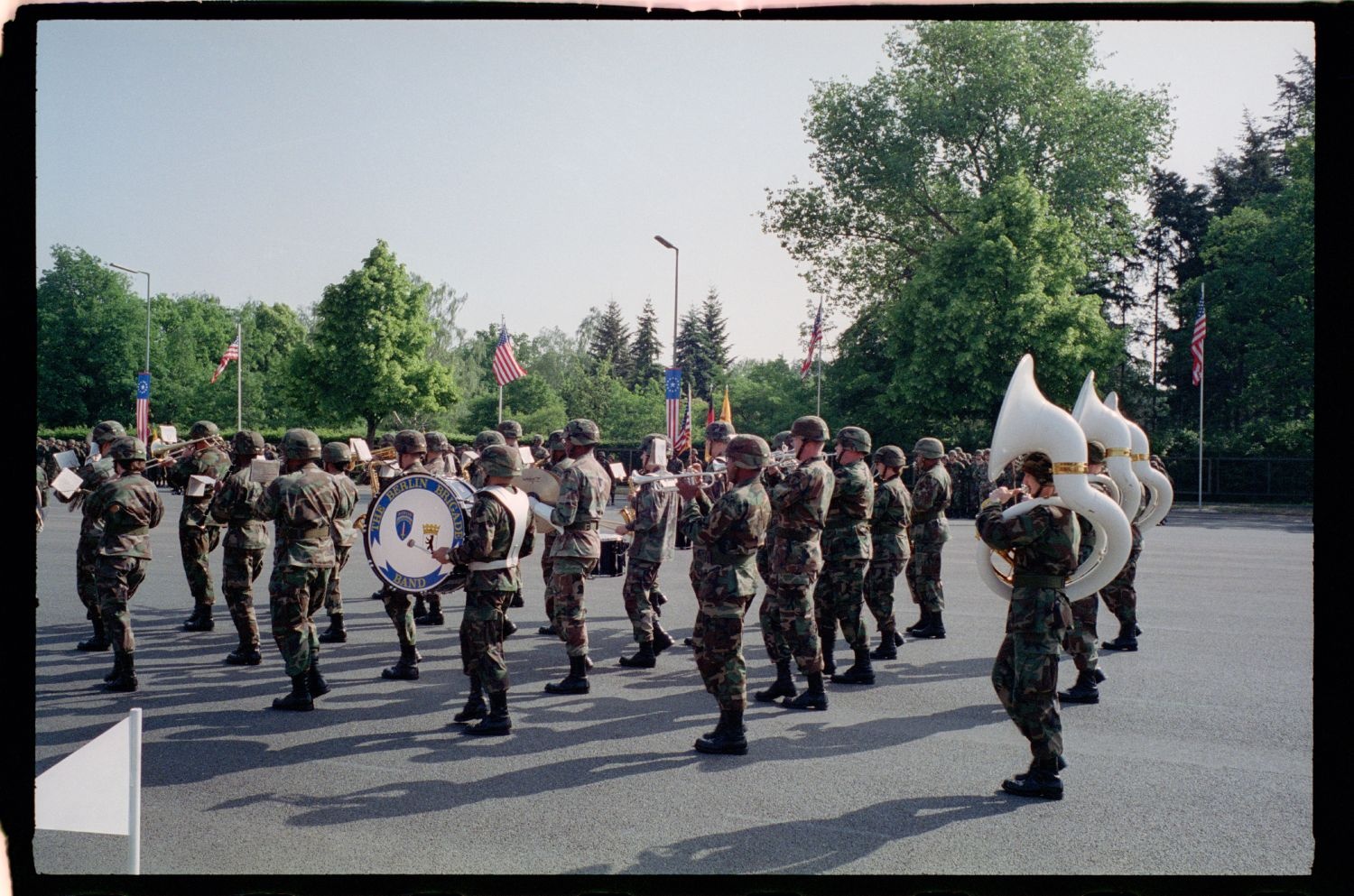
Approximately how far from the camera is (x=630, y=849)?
5066mm

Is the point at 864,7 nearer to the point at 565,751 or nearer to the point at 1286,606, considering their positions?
the point at 565,751

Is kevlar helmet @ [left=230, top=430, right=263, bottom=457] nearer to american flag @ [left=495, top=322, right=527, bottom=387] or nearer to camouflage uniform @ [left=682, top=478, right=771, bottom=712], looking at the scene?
camouflage uniform @ [left=682, top=478, right=771, bottom=712]

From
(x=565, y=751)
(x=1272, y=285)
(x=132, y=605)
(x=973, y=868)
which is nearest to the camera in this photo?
(x=973, y=868)

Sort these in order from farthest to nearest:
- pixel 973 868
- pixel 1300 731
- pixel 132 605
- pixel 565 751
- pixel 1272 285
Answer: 1. pixel 1272 285
2. pixel 132 605
3. pixel 1300 731
4. pixel 565 751
5. pixel 973 868

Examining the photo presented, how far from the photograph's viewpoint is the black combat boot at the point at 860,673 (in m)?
8.84

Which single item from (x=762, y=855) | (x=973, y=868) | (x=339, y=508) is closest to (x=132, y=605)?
(x=339, y=508)

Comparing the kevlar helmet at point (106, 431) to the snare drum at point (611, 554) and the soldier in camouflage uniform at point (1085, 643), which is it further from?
the soldier in camouflage uniform at point (1085, 643)

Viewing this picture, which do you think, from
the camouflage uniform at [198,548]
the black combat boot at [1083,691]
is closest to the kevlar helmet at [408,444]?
the camouflage uniform at [198,548]

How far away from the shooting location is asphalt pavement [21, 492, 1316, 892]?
503 centimetres

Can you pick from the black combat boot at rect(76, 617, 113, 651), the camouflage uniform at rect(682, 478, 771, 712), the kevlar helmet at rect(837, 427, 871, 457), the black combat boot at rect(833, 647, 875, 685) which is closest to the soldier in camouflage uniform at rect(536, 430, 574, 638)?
the camouflage uniform at rect(682, 478, 771, 712)

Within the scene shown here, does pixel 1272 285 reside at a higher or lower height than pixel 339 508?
higher

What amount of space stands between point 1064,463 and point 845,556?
3336 mm
